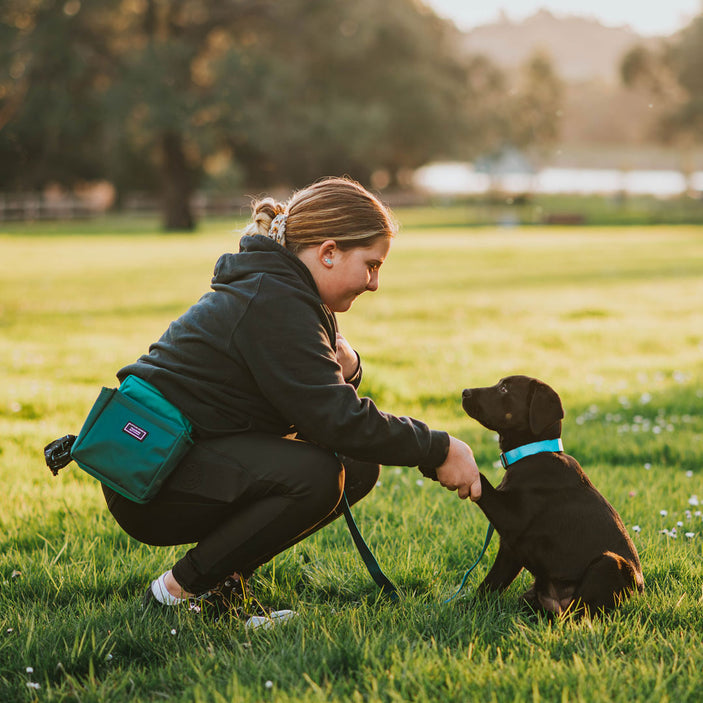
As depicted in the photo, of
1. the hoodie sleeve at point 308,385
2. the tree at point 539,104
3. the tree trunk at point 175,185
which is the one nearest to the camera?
the hoodie sleeve at point 308,385

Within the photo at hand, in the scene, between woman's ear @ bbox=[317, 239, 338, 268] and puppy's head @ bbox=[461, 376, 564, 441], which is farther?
puppy's head @ bbox=[461, 376, 564, 441]

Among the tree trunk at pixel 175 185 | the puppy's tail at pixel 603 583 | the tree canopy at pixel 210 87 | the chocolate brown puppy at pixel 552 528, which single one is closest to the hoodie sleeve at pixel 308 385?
the chocolate brown puppy at pixel 552 528

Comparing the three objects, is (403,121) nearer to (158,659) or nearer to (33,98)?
(33,98)

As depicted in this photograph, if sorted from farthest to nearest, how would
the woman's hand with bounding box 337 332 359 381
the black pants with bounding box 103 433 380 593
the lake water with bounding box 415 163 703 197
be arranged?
the lake water with bounding box 415 163 703 197 < the woman's hand with bounding box 337 332 359 381 < the black pants with bounding box 103 433 380 593

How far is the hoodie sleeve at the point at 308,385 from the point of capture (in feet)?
9.60

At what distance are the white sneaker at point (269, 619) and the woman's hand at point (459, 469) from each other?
72 cm

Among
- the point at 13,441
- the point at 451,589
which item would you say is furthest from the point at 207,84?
the point at 451,589

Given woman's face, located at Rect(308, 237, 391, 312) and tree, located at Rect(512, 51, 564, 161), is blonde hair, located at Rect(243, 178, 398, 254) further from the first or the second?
tree, located at Rect(512, 51, 564, 161)

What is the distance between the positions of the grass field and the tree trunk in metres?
30.6

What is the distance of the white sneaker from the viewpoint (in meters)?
3.03

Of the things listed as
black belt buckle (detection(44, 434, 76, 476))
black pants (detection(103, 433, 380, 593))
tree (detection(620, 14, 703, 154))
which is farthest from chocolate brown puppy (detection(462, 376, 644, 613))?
tree (detection(620, 14, 703, 154))

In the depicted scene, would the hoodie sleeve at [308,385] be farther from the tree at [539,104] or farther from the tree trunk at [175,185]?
the tree at [539,104]

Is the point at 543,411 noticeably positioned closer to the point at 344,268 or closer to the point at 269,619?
the point at 344,268

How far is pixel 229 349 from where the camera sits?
9.80ft
